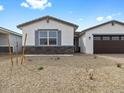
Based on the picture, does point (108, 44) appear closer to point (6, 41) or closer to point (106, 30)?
point (106, 30)

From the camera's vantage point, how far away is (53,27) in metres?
19.6

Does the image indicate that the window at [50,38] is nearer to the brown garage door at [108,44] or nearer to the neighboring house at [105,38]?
the neighboring house at [105,38]

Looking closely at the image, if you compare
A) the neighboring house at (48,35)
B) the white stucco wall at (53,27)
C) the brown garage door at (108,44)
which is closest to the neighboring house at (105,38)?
the brown garage door at (108,44)

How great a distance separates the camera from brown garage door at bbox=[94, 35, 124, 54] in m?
23.4

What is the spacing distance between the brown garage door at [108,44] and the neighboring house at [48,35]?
5173 millimetres

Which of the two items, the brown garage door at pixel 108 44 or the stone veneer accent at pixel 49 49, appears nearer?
the stone veneer accent at pixel 49 49

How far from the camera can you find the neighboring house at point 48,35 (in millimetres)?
19562

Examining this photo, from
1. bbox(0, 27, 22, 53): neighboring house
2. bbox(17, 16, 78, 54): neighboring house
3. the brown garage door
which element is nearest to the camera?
bbox(17, 16, 78, 54): neighboring house

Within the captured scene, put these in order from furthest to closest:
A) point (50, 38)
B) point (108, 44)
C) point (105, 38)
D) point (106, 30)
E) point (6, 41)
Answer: point (6, 41), point (108, 44), point (105, 38), point (106, 30), point (50, 38)

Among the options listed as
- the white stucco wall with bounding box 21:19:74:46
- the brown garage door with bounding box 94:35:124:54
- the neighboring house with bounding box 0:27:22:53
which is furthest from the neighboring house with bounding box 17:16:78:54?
the neighboring house with bounding box 0:27:22:53

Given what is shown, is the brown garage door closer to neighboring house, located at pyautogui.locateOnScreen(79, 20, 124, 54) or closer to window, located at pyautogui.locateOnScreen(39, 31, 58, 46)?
neighboring house, located at pyautogui.locateOnScreen(79, 20, 124, 54)

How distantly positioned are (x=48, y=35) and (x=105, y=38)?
26.2 ft

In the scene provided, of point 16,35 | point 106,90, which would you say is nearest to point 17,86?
point 106,90

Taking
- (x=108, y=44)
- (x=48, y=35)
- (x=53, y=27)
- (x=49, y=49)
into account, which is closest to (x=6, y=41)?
(x=48, y=35)
